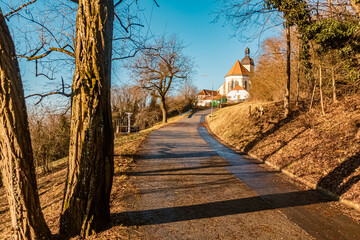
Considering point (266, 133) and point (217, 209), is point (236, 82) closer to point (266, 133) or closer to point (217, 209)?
point (266, 133)

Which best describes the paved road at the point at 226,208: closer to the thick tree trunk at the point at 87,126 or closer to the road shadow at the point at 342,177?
the road shadow at the point at 342,177

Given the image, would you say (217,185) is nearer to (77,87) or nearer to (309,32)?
(77,87)

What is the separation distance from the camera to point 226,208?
5344mm

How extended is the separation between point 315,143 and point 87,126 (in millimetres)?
8901

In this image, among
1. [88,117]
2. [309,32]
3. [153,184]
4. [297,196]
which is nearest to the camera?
[88,117]

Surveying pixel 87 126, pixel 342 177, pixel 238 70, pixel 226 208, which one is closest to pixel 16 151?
pixel 87 126

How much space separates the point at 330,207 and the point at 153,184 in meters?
4.47

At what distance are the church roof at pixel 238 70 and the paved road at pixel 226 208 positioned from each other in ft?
260

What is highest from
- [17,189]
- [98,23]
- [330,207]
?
[98,23]

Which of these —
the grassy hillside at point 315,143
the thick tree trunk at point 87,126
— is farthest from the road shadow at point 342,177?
the thick tree trunk at point 87,126

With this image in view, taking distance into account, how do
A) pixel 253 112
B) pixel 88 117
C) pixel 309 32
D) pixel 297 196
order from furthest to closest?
pixel 253 112 → pixel 309 32 → pixel 297 196 → pixel 88 117

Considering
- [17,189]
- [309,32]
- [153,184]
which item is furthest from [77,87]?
[309,32]

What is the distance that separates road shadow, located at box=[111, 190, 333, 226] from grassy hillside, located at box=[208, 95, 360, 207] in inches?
32.7

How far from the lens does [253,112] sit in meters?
19.5
